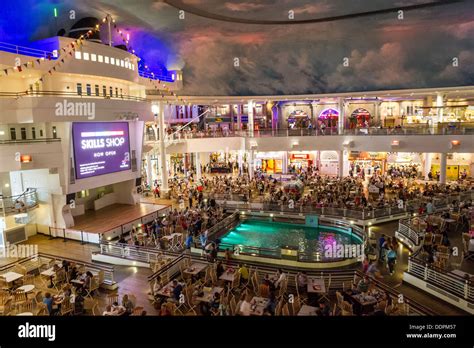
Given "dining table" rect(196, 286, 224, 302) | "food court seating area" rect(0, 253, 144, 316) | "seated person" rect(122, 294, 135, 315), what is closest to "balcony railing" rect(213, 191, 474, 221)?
"food court seating area" rect(0, 253, 144, 316)

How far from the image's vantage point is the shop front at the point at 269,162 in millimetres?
34875

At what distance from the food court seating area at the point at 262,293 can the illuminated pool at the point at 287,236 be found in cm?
372

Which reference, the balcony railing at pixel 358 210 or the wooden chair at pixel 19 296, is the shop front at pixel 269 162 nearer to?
the balcony railing at pixel 358 210

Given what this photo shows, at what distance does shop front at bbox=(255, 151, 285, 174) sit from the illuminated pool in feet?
50.6

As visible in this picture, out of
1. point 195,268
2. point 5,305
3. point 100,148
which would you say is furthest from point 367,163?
point 5,305

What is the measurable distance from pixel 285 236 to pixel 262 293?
7987 mm

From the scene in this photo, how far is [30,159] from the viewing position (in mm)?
15055

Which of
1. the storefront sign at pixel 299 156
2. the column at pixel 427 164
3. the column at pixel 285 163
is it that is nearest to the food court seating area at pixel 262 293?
the column at pixel 427 164

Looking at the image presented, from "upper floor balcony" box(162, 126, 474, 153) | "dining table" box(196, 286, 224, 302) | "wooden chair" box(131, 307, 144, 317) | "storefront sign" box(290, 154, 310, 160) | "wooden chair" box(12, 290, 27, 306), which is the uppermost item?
"upper floor balcony" box(162, 126, 474, 153)

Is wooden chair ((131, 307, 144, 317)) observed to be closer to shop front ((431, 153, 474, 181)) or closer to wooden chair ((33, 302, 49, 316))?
wooden chair ((33, 302, 49, 316))

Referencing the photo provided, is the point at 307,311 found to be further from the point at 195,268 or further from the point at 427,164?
the point at 427,164

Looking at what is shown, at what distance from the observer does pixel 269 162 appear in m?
35.4

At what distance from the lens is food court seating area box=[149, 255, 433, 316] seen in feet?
28.3

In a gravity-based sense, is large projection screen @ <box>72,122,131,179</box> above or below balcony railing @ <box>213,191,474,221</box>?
above
